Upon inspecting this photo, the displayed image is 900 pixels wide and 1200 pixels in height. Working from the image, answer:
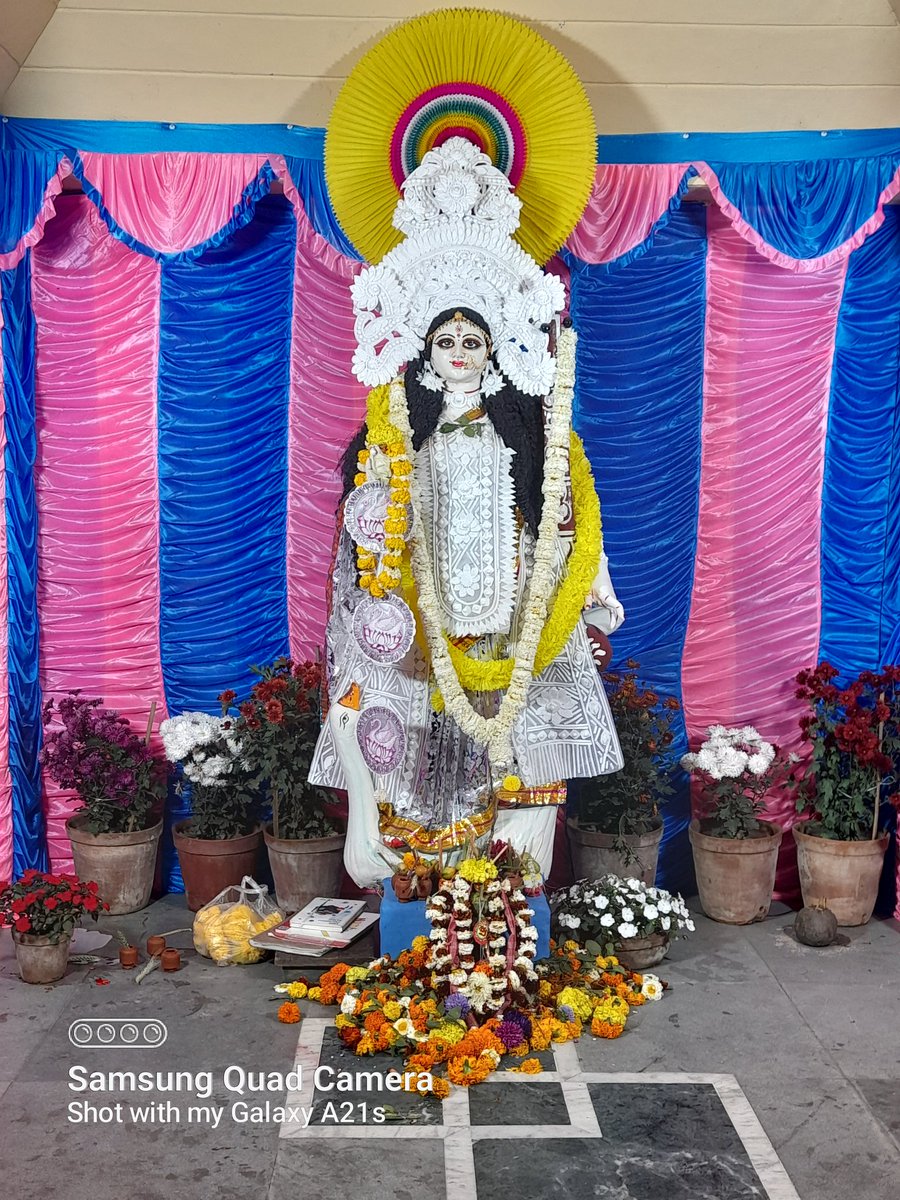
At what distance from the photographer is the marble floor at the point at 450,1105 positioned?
3.23 metres

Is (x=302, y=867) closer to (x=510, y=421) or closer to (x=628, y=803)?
(x=628, y=803)

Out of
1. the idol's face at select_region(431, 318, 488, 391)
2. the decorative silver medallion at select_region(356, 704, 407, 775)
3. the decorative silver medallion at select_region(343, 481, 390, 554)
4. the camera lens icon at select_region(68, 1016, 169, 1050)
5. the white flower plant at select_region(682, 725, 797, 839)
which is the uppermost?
the idol's face at select_region(431, 318, 488, 391)

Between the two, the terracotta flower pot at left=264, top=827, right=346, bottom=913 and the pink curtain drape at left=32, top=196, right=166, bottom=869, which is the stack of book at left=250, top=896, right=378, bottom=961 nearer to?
the terracotta flower pot at left=264, top=827, right=346, bottom=913

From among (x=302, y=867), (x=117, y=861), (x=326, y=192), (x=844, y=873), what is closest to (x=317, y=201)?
(x=326, y=192)

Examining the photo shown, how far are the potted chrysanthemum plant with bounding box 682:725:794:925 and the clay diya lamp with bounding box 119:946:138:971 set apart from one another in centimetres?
223

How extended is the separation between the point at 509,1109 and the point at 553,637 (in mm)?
1564

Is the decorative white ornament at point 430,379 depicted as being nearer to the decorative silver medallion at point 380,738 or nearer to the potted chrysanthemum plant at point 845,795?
the decorative silver medallion at point 380,738

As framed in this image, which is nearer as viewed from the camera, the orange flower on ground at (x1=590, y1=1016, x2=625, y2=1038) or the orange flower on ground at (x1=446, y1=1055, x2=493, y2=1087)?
the orange flower on ground at (x1=446, y1=1055, x2=493, y2=1087)

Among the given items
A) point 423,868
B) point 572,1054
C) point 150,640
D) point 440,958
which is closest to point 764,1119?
point 572,1054

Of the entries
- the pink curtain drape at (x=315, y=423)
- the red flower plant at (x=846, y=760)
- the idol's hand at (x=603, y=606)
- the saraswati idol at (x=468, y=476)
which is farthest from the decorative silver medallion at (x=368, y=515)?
the red flower plant at (x=846, y=760)

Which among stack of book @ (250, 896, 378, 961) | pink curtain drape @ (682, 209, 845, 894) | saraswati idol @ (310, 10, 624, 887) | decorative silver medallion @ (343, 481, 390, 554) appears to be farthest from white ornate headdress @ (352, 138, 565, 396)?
stack of book @ (250, 896, 378, 961)

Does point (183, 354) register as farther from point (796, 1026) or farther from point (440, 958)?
point (796, 1026)

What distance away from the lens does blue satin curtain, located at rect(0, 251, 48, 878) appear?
5.14 m

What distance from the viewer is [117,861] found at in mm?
5082
